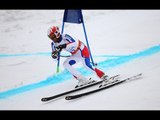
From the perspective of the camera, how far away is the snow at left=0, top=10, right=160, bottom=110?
4.18 metres

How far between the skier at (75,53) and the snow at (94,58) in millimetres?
183

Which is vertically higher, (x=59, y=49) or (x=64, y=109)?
(x=59, y=49)

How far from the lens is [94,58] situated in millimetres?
5234

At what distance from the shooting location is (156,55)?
16.9 feet

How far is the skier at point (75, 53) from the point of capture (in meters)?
4.38

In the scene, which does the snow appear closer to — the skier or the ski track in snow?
the ski track in snow

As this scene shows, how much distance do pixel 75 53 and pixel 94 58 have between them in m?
0.76

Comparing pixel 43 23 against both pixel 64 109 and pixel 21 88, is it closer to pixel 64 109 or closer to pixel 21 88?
pixel 21 88

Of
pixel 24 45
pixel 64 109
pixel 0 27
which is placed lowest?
pixel 64 109

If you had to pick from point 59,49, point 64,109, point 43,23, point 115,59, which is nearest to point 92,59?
point 115,59

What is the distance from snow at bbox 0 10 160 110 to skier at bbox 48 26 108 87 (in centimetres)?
18

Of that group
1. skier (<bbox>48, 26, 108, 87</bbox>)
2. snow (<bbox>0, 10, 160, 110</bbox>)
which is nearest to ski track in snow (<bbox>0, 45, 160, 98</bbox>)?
snow (<bbox>0, 10, 160, 110</bbox>)

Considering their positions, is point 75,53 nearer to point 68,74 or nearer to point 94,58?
point 68,74

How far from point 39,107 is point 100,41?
2040 mm
